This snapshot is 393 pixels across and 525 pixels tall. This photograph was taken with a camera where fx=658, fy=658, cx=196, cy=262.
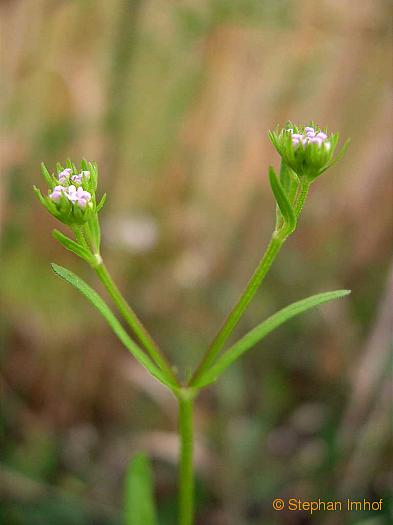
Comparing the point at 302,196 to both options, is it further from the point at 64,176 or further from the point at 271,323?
the point at 64,176

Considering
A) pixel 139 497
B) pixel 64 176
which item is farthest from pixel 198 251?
pixel 64 176

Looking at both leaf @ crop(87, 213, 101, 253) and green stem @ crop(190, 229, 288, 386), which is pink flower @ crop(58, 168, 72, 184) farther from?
green stem @ crop(190, 229, 288, 386)

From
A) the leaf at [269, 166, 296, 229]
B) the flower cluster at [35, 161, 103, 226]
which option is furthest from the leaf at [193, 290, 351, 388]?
the flower cluster at [35, 161, 103, 226]

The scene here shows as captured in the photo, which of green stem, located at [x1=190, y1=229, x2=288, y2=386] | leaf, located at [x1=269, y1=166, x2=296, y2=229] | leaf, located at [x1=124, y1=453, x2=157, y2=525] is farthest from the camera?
leaf, located at [x1=124, y1=453, x2=157, y2=525]

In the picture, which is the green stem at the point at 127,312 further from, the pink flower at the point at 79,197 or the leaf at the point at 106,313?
the pink flower at the point at 79,197

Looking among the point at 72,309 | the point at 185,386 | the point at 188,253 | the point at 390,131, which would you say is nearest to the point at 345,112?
the point at 390,131

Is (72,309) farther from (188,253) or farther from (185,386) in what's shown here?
(185,386)
